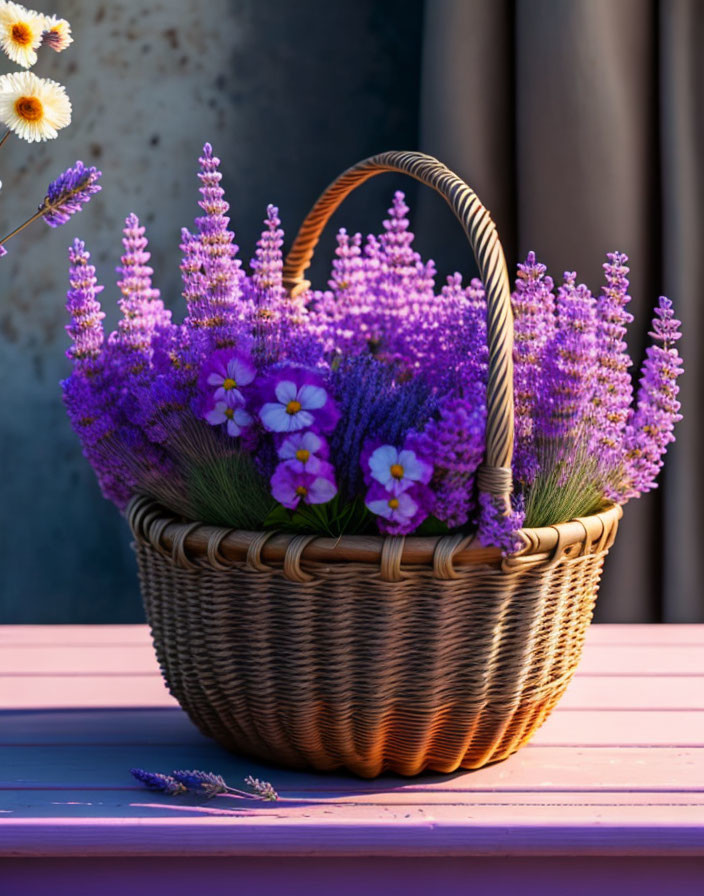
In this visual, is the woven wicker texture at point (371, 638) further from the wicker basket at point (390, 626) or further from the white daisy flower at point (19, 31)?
the white daisy flower at point (19, 31)

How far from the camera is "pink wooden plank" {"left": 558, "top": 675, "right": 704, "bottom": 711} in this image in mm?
1014

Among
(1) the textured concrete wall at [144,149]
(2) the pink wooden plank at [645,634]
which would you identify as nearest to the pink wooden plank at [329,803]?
(2) the pink wooden plank at [645,634]

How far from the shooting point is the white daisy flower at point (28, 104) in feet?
2.25

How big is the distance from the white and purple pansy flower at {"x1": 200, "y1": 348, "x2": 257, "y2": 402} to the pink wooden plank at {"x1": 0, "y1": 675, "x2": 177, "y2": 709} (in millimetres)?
414

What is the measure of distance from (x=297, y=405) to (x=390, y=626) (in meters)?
0.18

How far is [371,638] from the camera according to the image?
29.0 inches

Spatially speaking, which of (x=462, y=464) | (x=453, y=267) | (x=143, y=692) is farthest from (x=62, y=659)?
(x=453, y=267)

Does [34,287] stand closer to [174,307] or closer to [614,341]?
[174,307]

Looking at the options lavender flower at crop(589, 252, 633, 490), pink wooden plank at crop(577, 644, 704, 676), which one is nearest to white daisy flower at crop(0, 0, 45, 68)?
lavender flower at crop(589, 252, 633, 490)

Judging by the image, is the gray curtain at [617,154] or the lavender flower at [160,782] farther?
the gray curtain at [617,154]

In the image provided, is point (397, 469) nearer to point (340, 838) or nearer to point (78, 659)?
point (340, 838)

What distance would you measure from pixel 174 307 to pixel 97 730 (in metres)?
0.93

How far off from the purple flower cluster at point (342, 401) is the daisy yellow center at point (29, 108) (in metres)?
0.05

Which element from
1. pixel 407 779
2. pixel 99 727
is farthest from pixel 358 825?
pixel 99 727
